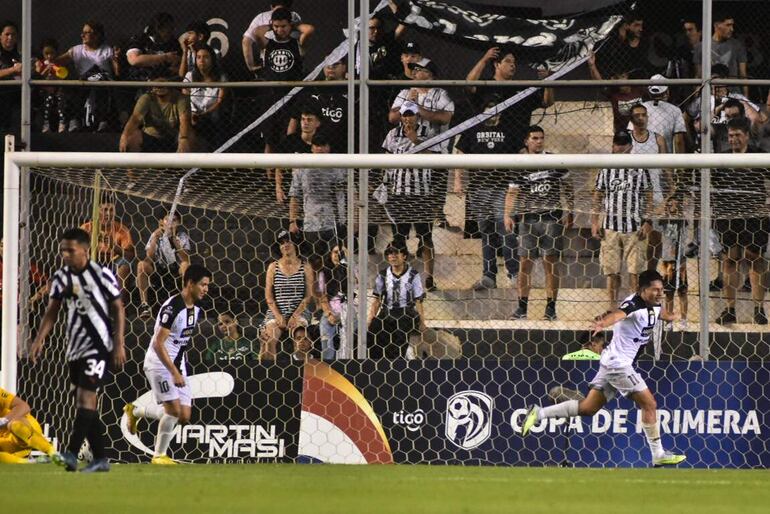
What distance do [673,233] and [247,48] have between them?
516cm

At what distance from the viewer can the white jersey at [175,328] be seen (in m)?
11.5

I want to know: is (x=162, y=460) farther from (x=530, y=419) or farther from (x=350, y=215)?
(x=530, y=419)

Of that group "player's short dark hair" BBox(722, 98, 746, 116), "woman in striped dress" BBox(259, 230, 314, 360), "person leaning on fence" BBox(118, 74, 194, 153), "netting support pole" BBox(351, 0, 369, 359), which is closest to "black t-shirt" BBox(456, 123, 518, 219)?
"netting support pole" BBox(351, 0, 369, 359)

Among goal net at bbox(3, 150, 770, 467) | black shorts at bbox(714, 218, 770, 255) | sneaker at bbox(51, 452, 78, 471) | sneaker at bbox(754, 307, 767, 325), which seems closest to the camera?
sneaker at bbox(51, 452, 78, 471)

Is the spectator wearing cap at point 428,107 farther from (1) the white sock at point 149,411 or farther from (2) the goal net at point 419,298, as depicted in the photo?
(1) the white sock at point 149,411

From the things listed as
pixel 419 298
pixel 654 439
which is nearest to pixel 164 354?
pixel 419 298

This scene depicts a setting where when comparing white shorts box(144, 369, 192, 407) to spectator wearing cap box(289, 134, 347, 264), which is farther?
spectator wearing cap box(289, 134, 347, 264)

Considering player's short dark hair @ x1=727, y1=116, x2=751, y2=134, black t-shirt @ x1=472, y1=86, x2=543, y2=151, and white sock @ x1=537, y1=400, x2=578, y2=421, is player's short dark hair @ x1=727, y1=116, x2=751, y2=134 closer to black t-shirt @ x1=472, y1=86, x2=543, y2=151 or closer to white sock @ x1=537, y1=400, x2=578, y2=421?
black t-shirt @ x1=472, y1=86, x2=543, y2=151

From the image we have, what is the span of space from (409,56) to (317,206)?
2.37 metres

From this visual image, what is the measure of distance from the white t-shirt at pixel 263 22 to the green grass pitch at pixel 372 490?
19.0ft

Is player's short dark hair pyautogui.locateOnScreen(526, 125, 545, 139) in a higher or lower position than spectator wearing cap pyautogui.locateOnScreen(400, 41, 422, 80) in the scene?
lower

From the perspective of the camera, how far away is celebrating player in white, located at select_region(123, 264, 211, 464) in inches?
452

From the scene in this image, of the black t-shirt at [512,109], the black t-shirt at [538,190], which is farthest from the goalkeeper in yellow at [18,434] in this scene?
the black t-shirt at [512,109]

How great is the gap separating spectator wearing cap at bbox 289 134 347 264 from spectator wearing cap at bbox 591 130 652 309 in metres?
2.61
